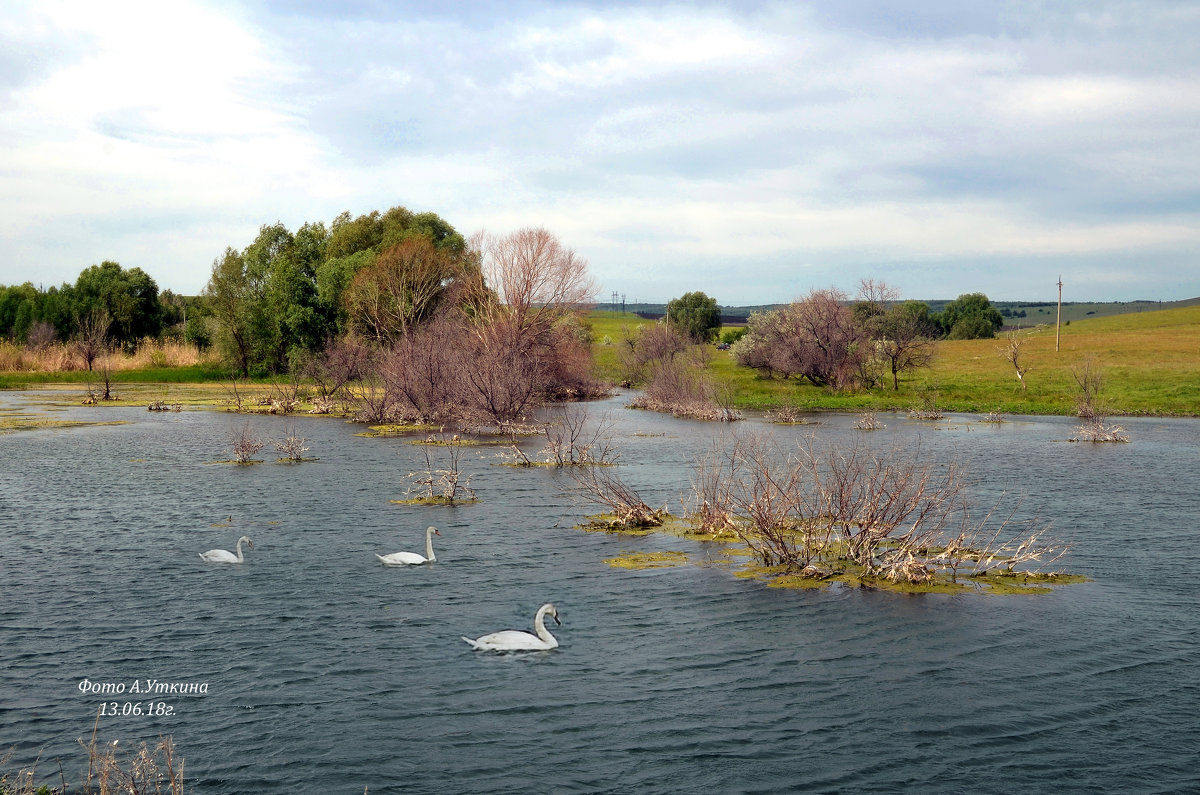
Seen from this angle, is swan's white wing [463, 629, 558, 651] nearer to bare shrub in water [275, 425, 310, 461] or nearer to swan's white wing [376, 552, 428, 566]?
swan's white wing [376, 552, 428, 566]

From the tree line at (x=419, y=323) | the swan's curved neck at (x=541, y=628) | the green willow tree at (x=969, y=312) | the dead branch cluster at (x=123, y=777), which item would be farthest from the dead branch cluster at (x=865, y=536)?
the green willow tree at (x=969, y=312)

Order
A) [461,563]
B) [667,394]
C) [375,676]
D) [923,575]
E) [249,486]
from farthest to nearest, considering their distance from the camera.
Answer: [667,394]
[249,486]
[461,563]
[923,575]
[375,676]

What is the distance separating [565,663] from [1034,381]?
2644 inches

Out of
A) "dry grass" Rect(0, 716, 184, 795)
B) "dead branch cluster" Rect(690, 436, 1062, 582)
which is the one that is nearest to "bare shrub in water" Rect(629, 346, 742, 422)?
"dead branch cluster" Rect(690, 436, 1062, 582)

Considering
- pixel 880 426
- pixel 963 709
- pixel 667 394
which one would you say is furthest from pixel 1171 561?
pixel 667 394

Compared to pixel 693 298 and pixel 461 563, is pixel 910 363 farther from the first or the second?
pixel 693 298

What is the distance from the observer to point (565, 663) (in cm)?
1234

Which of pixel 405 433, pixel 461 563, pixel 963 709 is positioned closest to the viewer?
pixel 963 709

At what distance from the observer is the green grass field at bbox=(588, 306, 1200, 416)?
5944 centimetres

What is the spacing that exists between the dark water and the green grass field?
3827 cm

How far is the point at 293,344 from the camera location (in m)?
75.0

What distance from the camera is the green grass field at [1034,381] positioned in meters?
59.4

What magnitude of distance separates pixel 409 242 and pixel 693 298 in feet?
263

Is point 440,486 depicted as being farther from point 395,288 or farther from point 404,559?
point 395,288
